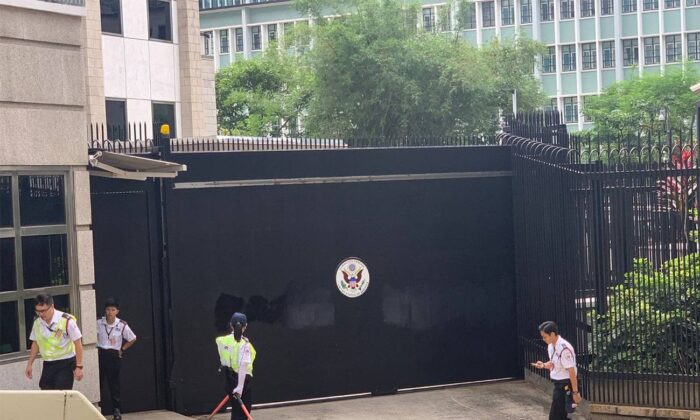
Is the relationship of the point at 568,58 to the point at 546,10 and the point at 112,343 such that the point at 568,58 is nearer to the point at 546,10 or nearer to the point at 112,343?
the point at 546,10

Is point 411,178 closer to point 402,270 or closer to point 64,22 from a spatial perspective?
point 402,270

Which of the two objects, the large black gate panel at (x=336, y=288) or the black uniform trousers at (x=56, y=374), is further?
the large black gate panel at (x=336, y=288)

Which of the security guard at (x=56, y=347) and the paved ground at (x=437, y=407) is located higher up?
the security guard at (x=56, y=347)

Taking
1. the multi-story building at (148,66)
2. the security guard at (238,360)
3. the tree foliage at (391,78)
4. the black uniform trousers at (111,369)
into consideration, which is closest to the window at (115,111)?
the multi-story building at (148,66)

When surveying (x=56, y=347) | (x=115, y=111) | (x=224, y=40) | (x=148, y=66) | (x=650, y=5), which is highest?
(x=224, y=40)

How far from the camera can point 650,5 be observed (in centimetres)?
7238

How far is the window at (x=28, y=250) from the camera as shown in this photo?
1124 centimetres

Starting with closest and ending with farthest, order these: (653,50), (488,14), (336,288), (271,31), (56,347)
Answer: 1. (56,347)
2. (336,288)
3. (653,50)
4. (488,14)
5. (271,31)

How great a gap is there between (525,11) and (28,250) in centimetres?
6778

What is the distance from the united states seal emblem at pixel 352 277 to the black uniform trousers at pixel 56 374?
149 inches

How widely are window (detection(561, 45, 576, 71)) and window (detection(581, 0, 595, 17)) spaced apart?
2.31m

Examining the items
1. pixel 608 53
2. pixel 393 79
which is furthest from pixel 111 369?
pixel 608 53

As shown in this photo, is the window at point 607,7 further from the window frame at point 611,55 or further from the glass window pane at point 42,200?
the glass window pane at point 42,200

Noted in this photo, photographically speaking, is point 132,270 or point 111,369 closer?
point 111,369
